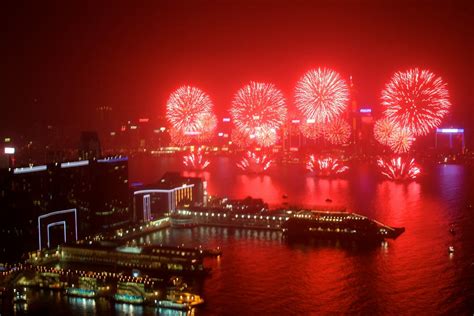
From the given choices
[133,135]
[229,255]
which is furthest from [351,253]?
[133,135]

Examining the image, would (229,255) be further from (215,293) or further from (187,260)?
(215,293)

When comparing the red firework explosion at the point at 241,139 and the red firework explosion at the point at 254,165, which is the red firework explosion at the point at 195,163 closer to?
the red firework explosion at the point at 254,165

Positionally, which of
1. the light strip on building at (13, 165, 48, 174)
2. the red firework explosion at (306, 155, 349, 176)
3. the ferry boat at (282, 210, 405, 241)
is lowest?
the ferry boat at (282, 210, 405, 241)

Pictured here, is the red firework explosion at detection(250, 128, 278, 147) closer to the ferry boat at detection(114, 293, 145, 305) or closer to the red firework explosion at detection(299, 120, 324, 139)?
the red firework explosion at detection(299, 120, 324, 139)

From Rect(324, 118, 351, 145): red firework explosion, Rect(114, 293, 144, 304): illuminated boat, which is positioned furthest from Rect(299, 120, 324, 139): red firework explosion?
Rect(114, 293, 144, 304): illuminated boat

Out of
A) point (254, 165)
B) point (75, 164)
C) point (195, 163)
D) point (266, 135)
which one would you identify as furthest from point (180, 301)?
point (195, 163)

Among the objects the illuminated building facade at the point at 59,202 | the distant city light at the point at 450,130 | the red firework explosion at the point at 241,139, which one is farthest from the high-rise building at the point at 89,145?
the distant city light at the point at 450,130
